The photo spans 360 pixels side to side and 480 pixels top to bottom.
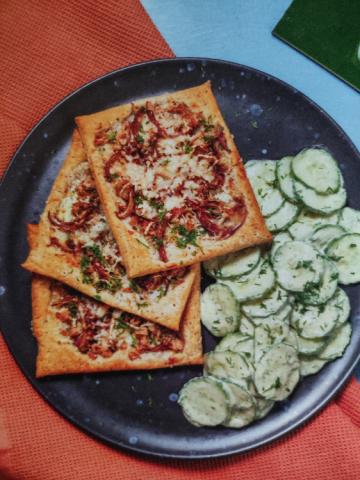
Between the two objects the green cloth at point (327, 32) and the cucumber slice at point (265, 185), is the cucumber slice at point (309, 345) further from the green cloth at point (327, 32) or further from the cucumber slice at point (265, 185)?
the green cloth at point (327, 32)

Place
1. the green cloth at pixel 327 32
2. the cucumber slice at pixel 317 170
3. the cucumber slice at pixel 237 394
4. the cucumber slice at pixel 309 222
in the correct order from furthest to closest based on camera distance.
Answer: the green cloth at pixel 327 32
the cucumber slice at pixel 309 222
the cucumber slice at pixel 317 170
the cucumber slice at pixel 237 394

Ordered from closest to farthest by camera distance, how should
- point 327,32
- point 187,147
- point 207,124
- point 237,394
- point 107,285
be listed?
point 237,394
point 107,285
point 187,147
point 207,124
point 327,32

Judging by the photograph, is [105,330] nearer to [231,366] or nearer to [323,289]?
[231,366]

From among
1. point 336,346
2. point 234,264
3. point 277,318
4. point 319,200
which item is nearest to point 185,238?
point 234,264

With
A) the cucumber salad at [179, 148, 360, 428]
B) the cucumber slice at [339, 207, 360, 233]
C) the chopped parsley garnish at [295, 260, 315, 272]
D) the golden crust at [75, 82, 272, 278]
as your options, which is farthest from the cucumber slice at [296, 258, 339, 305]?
the golden crust at [75, 82, 272, 278]

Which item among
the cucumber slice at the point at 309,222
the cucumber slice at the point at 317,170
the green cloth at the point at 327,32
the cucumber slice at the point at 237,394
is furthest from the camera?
the green cloth at the point at 327,32

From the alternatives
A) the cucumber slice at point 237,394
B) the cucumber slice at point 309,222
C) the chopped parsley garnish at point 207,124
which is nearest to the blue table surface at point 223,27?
the chopped parsley garnish at point 207,124

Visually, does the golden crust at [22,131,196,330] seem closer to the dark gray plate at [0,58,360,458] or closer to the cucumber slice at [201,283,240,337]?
the cucumber slice at [201,283,240,337]
